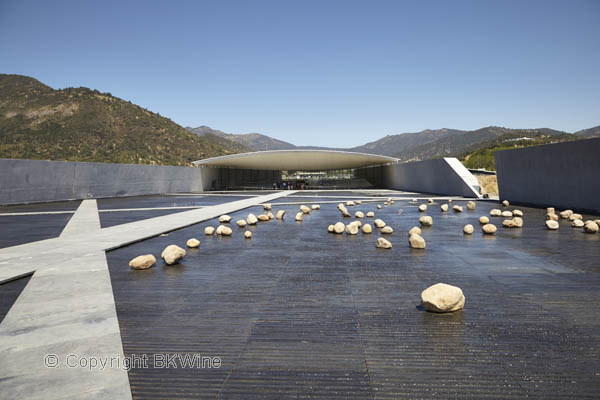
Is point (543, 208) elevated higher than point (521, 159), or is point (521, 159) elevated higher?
point (521, 159)

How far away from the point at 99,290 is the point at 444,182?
76.7 ft

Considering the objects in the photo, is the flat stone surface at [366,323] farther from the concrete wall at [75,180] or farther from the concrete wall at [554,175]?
the concrete wall at [75,180]

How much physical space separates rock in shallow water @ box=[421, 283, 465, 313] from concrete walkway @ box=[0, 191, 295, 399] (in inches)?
103

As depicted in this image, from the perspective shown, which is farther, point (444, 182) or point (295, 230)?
point (444, 182)

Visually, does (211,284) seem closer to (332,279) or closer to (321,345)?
(332,279)

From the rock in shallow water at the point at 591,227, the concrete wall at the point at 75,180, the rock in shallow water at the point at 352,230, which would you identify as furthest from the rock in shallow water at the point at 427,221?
the concrete wall at the point at 75,180

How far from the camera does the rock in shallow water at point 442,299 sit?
344 centimetres

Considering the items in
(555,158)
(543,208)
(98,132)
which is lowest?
(543,208)

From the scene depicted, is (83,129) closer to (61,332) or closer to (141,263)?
(141,263)

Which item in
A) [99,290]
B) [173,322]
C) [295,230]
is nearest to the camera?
[173,322]

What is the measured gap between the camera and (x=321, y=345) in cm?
283

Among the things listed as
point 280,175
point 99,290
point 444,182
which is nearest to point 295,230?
point 99,290

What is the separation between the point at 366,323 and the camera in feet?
10.7

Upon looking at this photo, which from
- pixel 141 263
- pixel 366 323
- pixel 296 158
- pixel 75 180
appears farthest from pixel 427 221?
pixel 296 158
